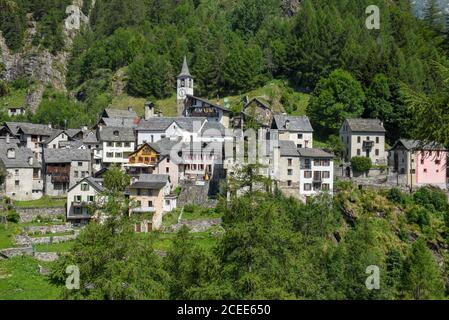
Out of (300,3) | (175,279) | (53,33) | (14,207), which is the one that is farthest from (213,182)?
(53,33)

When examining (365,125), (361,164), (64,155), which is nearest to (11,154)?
(64,155)

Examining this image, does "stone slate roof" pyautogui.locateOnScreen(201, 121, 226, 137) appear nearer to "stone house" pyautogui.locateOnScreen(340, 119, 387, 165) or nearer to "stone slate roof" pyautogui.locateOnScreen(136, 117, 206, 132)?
"stone slate roof" pyautogui.locateOnScreen(136, 117, 206, 132)

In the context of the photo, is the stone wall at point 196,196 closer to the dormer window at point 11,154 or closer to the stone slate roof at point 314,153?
the stone slate roof at point 314,153

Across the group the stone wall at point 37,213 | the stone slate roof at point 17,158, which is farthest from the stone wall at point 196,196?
the stone slate roof at point 17,158

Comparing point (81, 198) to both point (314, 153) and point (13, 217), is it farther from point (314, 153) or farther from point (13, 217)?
point (314, 153)

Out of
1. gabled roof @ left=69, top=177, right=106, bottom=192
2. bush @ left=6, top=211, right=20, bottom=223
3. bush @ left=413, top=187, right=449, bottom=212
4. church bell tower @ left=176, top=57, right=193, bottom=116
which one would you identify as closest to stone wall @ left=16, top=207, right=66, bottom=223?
bush @ left=6, top=211, right=20, bottom=223
